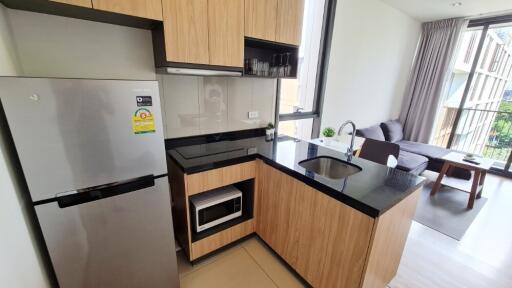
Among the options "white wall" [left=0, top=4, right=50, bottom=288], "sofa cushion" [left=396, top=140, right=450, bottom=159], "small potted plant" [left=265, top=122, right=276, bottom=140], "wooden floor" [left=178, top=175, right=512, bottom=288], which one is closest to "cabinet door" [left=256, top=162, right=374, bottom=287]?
"wooden floor" [left=178, top=175, right=512, bottom=288]

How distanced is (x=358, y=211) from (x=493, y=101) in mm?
5578

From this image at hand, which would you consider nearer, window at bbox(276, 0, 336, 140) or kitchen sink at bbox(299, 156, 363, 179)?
kitchen sink at bbox(299, 156, 363, 179)

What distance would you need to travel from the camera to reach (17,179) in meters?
0.96

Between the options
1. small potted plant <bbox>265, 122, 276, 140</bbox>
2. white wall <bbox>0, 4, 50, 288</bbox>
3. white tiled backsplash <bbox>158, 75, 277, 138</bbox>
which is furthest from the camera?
small potted plant <bbox>265, 122, 276, 140</bbox>

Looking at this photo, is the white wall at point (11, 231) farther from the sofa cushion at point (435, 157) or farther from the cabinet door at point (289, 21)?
the sofa cushion at point (435, 157)

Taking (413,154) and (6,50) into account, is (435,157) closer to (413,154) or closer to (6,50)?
(413,154)

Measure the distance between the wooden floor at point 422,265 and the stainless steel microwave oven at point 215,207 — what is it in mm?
364

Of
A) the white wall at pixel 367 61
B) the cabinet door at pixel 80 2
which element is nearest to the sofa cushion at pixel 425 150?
the white wall at pixel 367 61

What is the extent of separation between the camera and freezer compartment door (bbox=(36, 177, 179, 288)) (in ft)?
3.37

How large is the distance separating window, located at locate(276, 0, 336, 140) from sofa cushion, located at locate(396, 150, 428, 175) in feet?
4.62

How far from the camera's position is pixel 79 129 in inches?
37.8

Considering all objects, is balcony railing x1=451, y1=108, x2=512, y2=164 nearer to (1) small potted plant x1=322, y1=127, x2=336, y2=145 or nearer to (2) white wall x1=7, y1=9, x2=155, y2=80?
(1) small potted plant x1=322, y1=127, x2=336, y2=145

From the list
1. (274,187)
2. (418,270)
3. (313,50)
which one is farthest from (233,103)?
(418,270)

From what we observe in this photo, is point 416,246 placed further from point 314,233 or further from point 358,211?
point 358,211
